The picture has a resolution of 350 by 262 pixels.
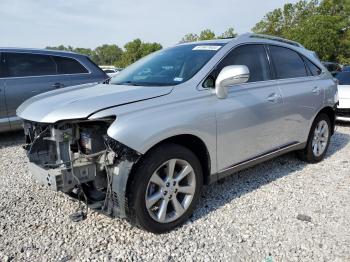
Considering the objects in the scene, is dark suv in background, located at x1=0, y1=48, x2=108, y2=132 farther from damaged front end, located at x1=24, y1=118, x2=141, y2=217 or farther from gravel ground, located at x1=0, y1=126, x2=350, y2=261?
damaged front end, located at x1=24, y1=118, x2=141, y2=217

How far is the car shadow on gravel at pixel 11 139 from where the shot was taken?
6.27 m

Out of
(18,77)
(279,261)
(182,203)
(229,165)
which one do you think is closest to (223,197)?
(229,165)

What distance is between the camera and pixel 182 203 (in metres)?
3.25

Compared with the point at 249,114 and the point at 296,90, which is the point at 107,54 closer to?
the point at 296,90

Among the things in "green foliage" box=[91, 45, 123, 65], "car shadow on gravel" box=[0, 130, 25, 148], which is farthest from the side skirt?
"green foliage" box=[91, 45, 123, 65]

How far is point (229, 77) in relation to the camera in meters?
3.20

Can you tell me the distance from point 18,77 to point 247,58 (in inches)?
169

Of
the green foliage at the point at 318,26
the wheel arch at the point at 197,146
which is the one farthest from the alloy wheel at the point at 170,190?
the green foliage at the point at 318,26

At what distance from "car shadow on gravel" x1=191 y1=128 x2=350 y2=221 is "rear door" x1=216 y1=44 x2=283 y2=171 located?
1.52 ft

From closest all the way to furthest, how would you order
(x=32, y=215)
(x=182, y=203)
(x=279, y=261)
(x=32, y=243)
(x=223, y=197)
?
(x=279, y=261) → (x=32, y=243) → (x=182, y=203) → (x=32, y=215) → (x=223, y=197)

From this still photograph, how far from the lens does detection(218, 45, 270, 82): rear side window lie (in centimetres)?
371

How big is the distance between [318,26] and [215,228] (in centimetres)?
3896

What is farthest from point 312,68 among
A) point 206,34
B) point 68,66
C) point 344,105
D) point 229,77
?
point 206,34

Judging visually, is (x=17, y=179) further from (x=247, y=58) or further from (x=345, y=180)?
(x=345, y=180)
